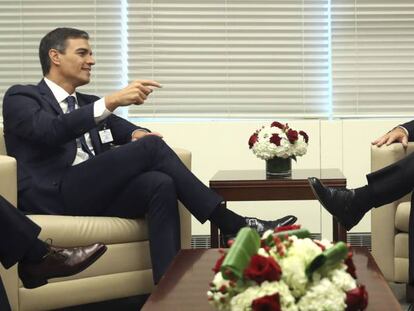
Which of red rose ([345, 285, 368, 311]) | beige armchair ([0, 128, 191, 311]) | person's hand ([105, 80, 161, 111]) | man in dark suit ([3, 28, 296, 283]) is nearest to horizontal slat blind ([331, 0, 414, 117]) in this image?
man in dark suit ([3, 28, 296, 283])

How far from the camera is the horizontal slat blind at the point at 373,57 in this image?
5035mm

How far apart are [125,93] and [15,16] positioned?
195cm

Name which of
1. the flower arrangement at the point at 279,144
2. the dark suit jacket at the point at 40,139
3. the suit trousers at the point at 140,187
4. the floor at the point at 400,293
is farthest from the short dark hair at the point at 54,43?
the floor at the point at 400,293

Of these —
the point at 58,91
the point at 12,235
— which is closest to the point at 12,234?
the point at 12,235

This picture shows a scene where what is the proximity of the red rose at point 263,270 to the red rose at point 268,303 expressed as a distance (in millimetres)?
38

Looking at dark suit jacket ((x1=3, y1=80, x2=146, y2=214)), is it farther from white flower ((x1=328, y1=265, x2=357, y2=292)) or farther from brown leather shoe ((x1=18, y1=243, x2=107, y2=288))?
white flower ((x1=328, y1=265, x2=357, y2=292))

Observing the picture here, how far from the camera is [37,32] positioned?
511 cm

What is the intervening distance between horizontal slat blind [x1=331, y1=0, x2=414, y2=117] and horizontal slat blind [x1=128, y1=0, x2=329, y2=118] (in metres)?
0.10

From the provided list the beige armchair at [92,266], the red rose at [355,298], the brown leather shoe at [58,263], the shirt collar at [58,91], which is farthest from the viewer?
the shirt collar at [58,91]

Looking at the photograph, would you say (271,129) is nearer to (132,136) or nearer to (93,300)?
(132,136)

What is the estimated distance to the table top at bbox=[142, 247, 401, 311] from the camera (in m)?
1.92

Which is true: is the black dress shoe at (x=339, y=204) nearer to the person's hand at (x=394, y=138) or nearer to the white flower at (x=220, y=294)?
the person's hand at (x=394, y=138)

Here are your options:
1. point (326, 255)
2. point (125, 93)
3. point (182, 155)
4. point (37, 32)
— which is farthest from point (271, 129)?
point (326, 255)

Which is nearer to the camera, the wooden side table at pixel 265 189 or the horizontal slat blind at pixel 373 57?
the wooden side table at pixel 265 189
